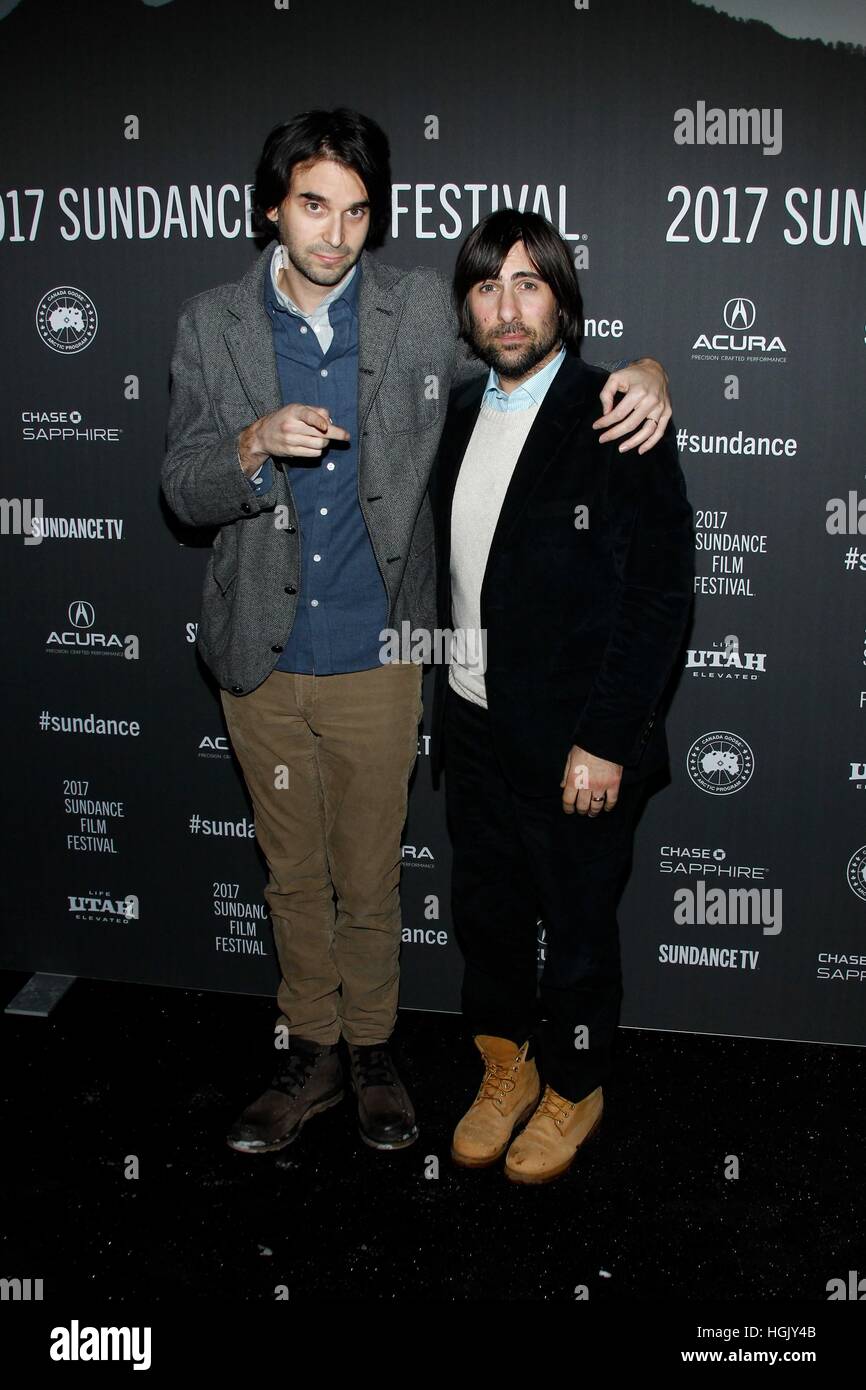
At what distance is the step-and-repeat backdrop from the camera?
2588 mm

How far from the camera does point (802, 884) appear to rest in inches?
116

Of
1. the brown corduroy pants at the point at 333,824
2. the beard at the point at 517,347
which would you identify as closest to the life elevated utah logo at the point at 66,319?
the brown corduroy pants at the point at 333,824

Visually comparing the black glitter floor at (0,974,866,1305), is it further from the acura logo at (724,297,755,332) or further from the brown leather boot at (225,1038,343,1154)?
the acura logo at (724,297,755,332)

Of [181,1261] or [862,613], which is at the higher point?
[862,613]

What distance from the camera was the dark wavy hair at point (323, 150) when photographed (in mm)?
2195

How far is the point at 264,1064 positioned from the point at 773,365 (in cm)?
218

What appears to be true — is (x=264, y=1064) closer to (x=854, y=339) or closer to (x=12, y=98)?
(x=854, y=339)

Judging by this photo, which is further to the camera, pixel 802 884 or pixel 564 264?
pixel 802 884

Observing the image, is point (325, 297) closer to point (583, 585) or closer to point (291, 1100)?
point (583, 585)

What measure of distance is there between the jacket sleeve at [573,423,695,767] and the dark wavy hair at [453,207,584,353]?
34 cm

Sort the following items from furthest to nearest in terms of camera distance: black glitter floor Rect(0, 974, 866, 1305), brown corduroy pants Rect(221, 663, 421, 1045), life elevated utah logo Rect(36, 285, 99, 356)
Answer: life elevated utah logo Rect(36, 285, 99, 356), brown corduroy pants Rect(221, 663, 421, 1045), black glitter floor Rect(0, 974, 866, 1305)

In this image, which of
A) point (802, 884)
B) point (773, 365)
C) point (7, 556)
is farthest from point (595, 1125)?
point (7, 556)

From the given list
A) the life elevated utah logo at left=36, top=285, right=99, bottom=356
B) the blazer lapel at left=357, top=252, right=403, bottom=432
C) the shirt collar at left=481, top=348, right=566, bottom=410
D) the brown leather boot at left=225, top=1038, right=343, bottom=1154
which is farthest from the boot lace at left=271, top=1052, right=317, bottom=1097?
the life elevated utah logo at left=36, top=285, right=99, bottom=356
